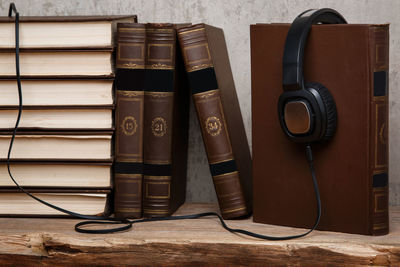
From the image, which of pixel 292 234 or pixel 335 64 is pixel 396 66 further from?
pixel 292 234

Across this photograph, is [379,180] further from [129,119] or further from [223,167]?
→ [129,119]

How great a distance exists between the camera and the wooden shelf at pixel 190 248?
814mm

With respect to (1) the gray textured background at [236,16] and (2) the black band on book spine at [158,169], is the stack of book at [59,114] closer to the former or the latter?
Answer: (2) the black band on book spine at [158,169]

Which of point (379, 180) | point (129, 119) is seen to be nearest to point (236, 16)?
point (129, 119)

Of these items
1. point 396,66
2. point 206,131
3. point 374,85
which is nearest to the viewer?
point 374,85

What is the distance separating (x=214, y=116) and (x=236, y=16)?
30 cm

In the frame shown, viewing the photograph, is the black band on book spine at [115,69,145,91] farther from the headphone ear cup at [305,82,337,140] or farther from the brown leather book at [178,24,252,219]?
the headphone ear cup at [305,82,337,140]

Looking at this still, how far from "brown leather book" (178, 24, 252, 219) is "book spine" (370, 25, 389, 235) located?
0.79 ft

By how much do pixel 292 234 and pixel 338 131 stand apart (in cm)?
18

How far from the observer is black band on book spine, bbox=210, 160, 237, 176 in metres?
1.00

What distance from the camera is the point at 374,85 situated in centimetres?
85

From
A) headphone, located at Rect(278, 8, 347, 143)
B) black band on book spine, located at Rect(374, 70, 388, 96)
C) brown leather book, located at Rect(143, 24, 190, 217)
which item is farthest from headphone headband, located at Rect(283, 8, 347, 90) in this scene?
brown leather book, located at Rect(143, 24, 190, 217)

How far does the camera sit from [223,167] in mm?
1004

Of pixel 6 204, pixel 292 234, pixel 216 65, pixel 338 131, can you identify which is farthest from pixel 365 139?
pixel 6 204
